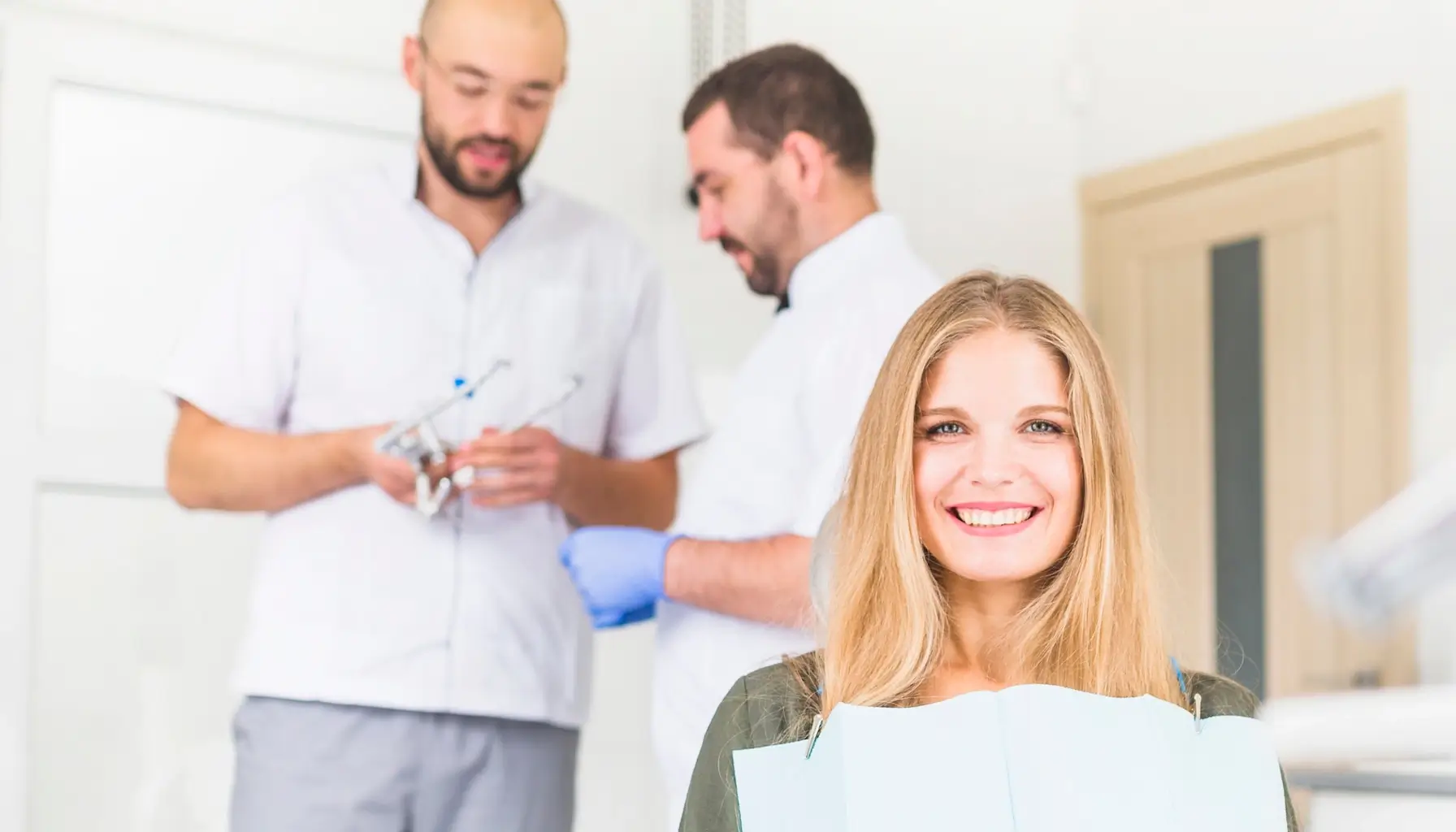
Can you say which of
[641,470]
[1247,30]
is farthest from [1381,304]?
[641,470]

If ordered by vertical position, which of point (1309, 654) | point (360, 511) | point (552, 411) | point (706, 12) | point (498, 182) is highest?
point (706, 12)

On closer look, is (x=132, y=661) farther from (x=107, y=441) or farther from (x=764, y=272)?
(x=764, y=272)

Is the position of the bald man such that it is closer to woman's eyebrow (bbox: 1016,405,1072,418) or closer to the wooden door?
woman's eyebrow (bbox: 1016,405,1072,418)

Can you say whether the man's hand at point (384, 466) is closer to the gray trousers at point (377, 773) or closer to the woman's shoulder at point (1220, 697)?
the gray trousers at point (377, 773)

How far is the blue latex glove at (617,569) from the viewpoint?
5.34ft

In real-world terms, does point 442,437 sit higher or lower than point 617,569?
higher

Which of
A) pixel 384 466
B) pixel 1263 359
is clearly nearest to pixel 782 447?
pixel 384 466

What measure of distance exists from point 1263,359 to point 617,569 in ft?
6.25

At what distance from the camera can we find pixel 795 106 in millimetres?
1783

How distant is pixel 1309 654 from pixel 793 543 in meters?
1.82

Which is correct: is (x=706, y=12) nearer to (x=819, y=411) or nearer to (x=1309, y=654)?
(x=819, y=411)

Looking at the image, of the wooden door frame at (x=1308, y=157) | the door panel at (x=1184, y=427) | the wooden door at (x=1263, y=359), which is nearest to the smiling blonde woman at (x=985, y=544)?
the wooden door at (x=1263, y=359)

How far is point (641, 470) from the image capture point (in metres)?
2.04

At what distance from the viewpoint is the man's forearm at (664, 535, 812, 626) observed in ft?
5.04
